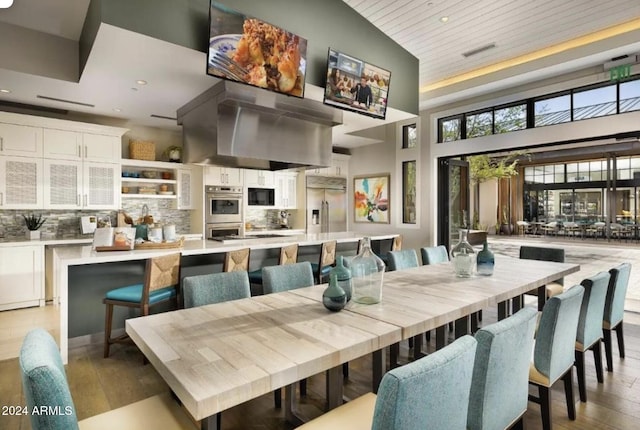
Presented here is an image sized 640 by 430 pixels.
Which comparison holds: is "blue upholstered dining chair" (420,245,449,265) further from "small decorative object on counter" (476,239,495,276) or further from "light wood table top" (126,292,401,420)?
"light wood table top" (126,292,401,420)

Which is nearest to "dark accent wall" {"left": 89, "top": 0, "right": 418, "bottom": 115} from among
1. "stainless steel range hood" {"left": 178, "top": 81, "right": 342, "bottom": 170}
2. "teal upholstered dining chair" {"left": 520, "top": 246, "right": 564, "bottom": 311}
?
"stainless steel range hood" {"left": 178, "top": 81, "right": 342, "bottom": 170}

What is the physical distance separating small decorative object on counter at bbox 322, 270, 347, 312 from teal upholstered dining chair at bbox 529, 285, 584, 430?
1030mm

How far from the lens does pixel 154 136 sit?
6230 mm

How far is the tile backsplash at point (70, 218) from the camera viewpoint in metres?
5.10

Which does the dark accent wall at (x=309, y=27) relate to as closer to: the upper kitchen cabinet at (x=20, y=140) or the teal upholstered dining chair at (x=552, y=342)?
the upper kitchen cabinet at (x=20, y=140)

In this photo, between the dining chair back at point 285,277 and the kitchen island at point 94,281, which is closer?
the dining chair back at point 285,277

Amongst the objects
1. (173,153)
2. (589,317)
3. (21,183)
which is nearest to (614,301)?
(589,317)

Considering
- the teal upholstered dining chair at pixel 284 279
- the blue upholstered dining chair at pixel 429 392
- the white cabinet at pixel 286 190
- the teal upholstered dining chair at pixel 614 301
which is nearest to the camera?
the blue upholstered dining chair at pixel 429 392

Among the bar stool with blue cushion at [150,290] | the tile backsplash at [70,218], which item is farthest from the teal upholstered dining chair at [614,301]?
the tile backsplash at [70,218]

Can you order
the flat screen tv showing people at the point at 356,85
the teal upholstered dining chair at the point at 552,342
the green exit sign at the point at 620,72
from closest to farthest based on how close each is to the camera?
the teal upholstered dining chair at the point at 552,342 → the flat screen tv showing people at the point at 356,85 → the green exit sign at the point at 620,72

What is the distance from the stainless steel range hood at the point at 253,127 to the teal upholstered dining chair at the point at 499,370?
3.18 meters

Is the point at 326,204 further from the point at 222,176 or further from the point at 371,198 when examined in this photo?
the point at 222,176

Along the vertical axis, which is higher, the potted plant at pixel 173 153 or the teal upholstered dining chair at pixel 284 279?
the potted plant at pixel 173 153

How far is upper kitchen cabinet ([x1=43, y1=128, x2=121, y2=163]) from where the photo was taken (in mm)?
5012
